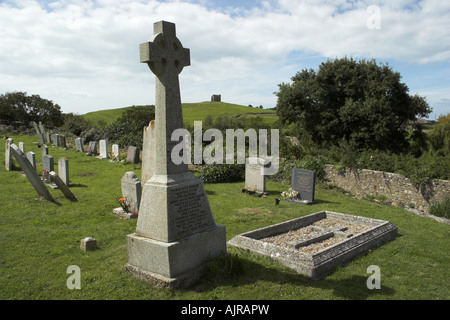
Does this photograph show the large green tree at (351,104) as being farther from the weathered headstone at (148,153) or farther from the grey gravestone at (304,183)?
the weathered headstone at (148,153)

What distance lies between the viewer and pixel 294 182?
41.5 ft

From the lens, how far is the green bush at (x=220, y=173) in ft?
52.2

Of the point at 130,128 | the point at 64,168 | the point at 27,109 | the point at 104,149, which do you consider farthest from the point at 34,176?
the point at 27,109

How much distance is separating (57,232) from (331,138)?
19.9m


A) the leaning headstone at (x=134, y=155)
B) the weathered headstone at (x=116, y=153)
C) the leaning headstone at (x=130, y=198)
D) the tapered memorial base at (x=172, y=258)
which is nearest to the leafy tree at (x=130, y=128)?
the weathered headstone at (x=116, y=153)

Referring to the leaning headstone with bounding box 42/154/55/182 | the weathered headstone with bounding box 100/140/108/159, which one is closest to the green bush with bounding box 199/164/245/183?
the leaning headstone with bounding box 42/154/55/182

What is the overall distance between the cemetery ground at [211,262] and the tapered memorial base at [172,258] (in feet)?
0.48

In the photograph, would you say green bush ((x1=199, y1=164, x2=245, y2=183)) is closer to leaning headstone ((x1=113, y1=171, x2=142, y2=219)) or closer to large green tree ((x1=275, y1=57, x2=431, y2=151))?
leaning headstone ((x1=113, y1=171, x2=142, y2=219))

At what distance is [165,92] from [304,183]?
8.26 metres

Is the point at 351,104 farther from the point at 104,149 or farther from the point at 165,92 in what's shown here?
the point at 165,92

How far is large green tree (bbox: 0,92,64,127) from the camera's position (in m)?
41.1

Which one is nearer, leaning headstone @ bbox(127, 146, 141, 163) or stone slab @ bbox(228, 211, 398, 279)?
stone slab @ bbox(228, 211, 398, 279)

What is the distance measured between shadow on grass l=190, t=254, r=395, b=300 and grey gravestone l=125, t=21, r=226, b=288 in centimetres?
25
